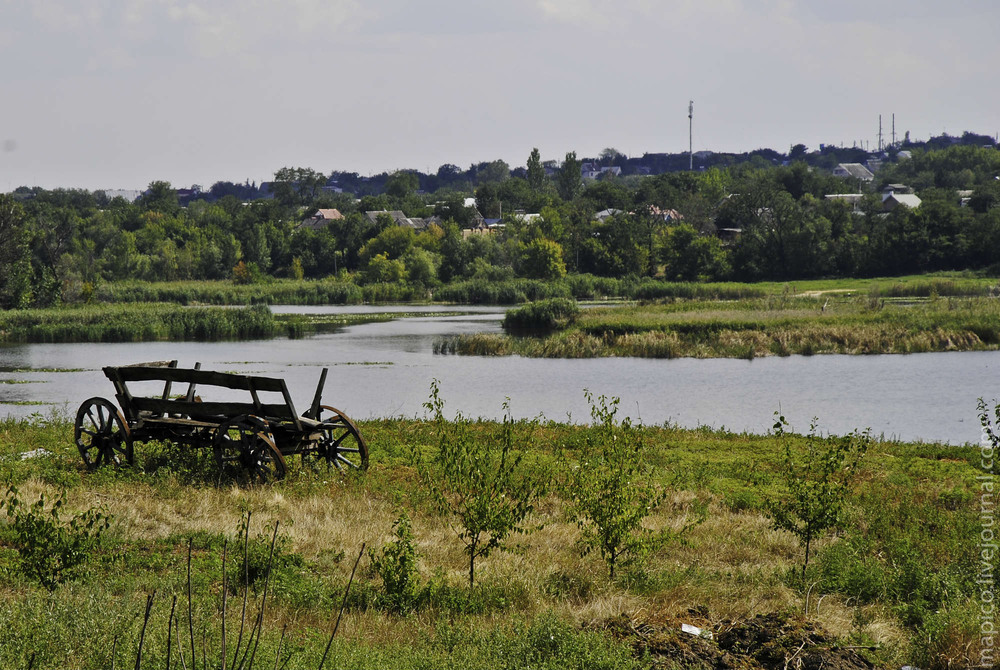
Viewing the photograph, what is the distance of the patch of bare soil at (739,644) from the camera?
7719 millimetres

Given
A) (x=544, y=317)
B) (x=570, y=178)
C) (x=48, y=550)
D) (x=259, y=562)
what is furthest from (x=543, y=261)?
(x=570, y=178)

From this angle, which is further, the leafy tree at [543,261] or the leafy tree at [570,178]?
the leafy tree at [570,178]

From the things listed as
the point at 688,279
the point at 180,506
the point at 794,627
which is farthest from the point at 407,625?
the point at 688,279

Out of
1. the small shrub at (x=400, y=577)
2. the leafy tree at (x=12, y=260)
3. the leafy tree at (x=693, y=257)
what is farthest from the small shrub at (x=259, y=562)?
the leafy tree at (x=693, y=257)

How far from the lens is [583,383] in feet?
121

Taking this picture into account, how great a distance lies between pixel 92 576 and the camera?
8.89 meters

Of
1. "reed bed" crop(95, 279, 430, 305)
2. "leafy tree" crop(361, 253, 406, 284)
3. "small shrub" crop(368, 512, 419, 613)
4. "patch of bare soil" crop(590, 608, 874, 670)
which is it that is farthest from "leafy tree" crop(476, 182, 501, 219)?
"patch of bare soil" crop(590, 608, 874, 670)

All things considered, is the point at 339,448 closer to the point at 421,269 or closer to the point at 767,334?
the point at 767,334

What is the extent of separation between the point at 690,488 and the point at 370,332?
153 ft

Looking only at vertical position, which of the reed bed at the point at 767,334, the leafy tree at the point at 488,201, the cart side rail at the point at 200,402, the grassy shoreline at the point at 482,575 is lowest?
the reed bed at the point at 767,334

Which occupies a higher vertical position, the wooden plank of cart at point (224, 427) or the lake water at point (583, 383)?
the wooden plank of cart at point (224, 427)

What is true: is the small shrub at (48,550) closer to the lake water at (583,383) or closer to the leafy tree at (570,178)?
the lake water at (583,383)

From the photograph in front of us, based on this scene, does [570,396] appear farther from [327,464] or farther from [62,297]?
[62,297]

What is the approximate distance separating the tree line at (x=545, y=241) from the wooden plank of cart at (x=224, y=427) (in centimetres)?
6020
